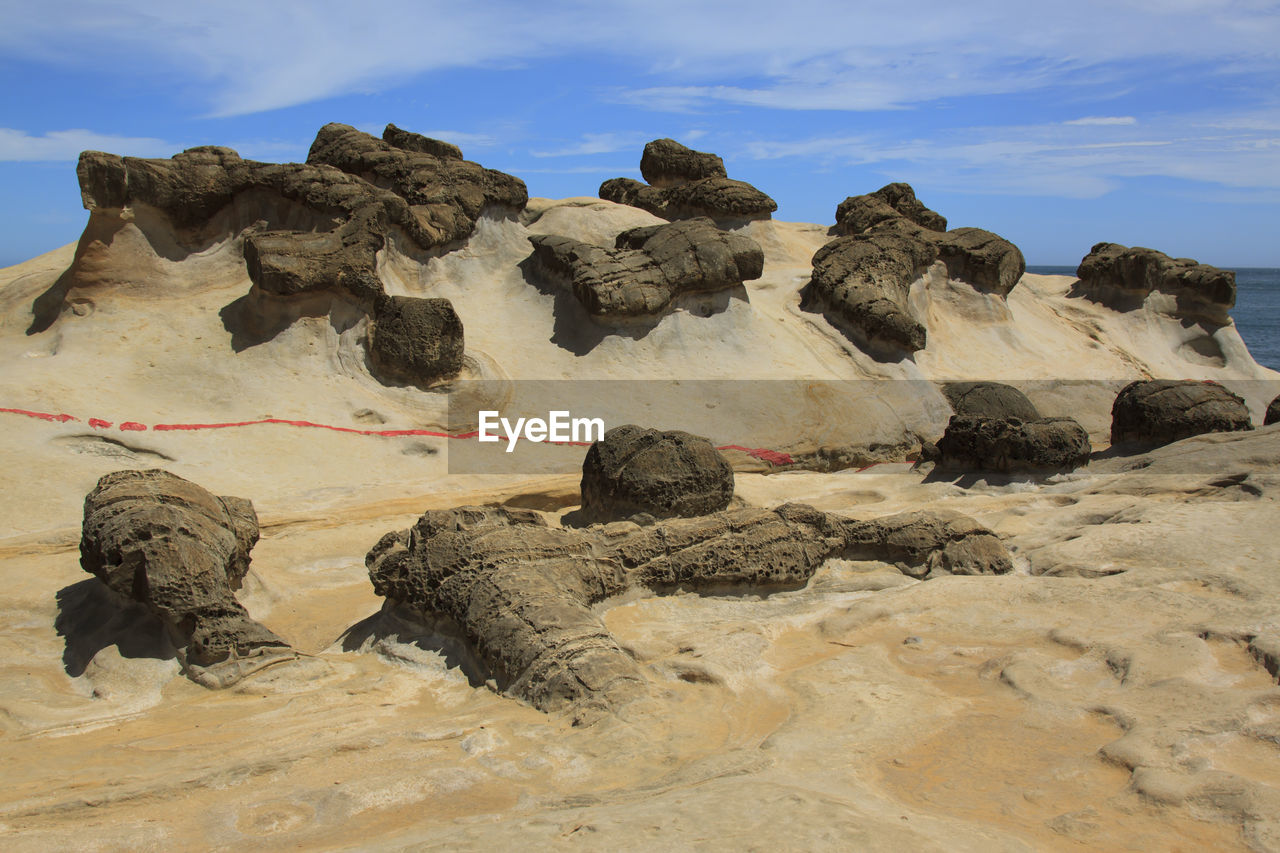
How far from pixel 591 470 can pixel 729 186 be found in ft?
27.4

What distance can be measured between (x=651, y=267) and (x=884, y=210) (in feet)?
18.5

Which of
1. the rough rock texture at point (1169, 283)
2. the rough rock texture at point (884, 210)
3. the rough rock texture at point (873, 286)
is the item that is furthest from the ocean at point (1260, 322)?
the rough rock texture at point (873, 286)

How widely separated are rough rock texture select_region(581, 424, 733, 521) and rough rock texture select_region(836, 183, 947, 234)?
8.86 m

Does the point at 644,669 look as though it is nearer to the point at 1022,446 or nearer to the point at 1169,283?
the point at 1022,446

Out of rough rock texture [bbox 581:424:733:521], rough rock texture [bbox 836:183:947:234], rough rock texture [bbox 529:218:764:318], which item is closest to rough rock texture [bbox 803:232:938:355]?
rough rock texture [bbox 529:218:764:318]

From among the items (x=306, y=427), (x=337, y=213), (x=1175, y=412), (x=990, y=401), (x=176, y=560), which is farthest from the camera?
(x=990, y=401)

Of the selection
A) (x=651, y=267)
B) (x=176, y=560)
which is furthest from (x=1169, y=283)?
(x=176, y=560)

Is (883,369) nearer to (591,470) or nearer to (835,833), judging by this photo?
(591,470)

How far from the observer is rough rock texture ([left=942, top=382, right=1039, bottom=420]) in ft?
32.8

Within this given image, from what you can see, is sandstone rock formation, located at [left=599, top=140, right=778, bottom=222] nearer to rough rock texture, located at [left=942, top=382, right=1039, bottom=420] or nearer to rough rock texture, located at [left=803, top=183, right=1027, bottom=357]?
rough rock texture, located at [left=803, top=183, right=1027, bottom=357]

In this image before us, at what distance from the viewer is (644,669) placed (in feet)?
13.3

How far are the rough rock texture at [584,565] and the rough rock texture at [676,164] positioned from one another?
1061 cm

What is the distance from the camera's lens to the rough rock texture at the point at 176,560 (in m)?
4.37

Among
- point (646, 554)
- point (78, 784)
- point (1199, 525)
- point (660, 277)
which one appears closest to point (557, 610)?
point (646, 554)
